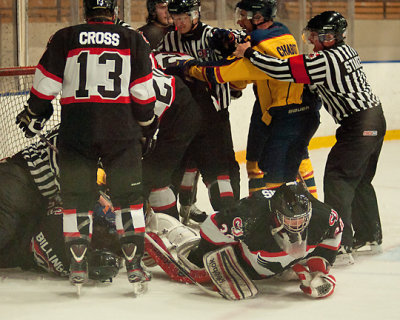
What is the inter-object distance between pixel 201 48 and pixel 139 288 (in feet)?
4.66

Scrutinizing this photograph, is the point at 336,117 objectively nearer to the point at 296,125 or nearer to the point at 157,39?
the point at 296,125

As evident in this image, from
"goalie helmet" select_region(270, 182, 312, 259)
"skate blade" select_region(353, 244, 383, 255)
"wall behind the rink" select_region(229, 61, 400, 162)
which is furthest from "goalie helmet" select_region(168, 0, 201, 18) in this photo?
"wall behind the rink" select_region(229, 61, 400, 162)

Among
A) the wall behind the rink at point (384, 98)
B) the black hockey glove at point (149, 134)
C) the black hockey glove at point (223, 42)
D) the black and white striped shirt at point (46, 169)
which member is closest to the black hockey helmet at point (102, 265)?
the black and white striped shirt at point (46, 169)

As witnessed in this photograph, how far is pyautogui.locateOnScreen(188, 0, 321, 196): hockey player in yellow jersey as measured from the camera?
158 inches

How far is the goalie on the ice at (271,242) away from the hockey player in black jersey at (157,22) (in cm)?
166

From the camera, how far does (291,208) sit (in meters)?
3.14

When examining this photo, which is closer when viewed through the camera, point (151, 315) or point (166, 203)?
point (151, 315)

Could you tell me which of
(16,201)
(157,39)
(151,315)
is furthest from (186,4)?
(151,315)

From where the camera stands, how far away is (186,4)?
4.14 metres

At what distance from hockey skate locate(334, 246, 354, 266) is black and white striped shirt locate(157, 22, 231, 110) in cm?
94

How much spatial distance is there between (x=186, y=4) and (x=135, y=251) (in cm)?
138

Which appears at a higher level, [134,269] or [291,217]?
[291,217]

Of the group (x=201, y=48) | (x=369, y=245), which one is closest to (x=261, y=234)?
(x=369, y=245)

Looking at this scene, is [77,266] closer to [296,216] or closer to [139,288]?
[139,288]
